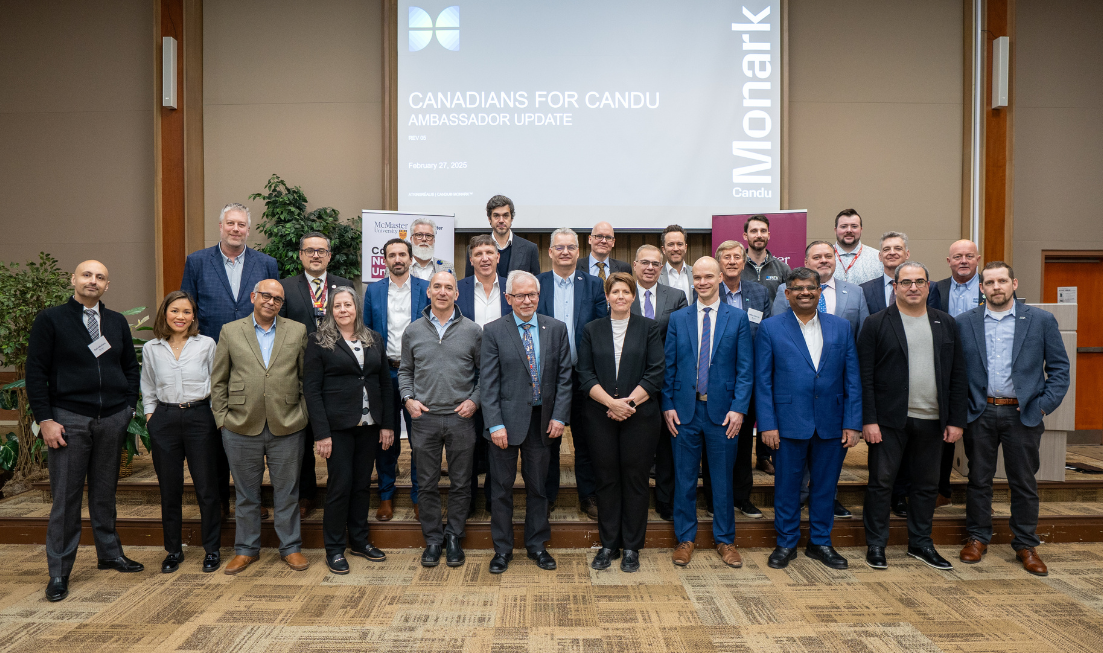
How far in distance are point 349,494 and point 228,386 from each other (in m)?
0.85

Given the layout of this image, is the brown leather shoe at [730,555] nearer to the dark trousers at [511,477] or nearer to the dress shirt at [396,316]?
the dark trousers at [511,477]

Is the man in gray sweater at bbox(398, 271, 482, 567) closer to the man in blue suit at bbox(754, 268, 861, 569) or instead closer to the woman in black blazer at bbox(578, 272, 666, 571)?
the woman in black blazer at bbox(578, 272, 666, 571)

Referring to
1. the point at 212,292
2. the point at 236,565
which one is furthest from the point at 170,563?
the point at 212,292

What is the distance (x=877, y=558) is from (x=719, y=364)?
1365 mm

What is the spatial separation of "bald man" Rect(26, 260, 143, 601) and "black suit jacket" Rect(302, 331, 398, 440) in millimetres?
1023

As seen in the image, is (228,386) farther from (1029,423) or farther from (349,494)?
(1029,423)

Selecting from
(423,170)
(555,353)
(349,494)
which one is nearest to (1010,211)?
(555,353)

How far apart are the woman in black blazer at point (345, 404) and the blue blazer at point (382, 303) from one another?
235 mm

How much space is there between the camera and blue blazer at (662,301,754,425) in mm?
3191

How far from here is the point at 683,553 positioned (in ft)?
10.8

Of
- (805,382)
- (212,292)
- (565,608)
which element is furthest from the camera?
(212,292)

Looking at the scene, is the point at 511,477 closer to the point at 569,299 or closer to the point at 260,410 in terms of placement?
the point at 569,299

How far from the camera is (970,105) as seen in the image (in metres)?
5.95

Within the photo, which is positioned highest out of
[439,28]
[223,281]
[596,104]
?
[439,28]
